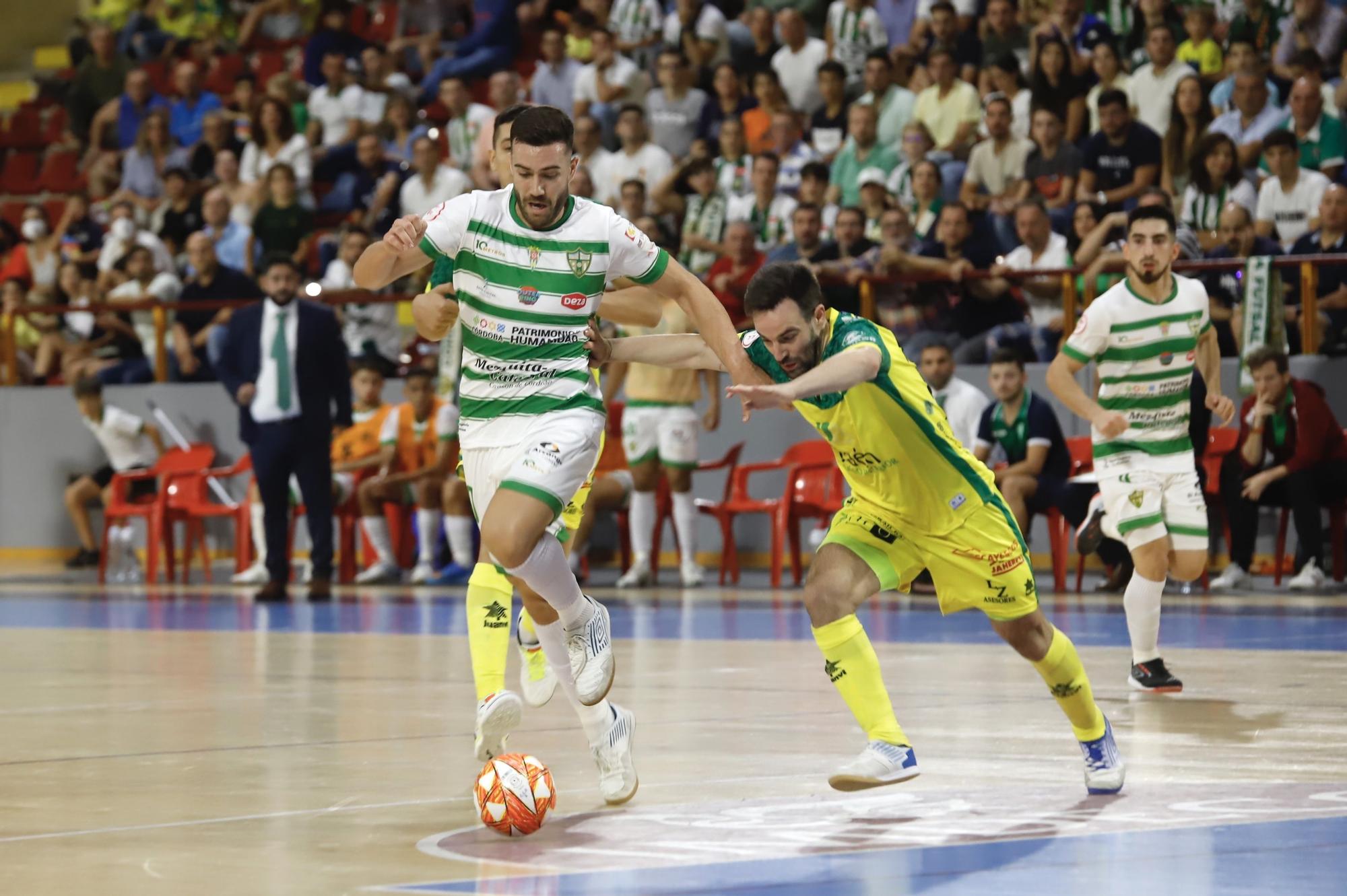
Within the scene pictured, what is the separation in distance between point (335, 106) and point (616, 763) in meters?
17.9

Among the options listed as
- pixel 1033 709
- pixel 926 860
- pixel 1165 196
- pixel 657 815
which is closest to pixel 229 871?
pixel 657 815

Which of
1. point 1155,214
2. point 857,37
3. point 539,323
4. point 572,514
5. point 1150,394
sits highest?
point 857,37

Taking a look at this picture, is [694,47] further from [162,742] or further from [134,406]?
[162,742]

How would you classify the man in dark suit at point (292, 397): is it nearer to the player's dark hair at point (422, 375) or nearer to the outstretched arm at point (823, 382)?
the player's dark hair at point (422, 375)

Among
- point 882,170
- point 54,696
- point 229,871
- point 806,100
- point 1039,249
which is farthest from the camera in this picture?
point 806,100

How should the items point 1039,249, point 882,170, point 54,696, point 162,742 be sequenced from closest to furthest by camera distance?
point 162,742 < point 54,696 < point 1039,249 < point 882,170

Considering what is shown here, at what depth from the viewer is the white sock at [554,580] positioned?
21.1 feet

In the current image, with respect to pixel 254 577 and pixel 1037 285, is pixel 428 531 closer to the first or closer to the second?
pixel 254 577

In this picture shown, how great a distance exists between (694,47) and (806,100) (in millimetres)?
1596

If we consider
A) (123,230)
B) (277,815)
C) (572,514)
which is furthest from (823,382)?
(123,230)

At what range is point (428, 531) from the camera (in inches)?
711

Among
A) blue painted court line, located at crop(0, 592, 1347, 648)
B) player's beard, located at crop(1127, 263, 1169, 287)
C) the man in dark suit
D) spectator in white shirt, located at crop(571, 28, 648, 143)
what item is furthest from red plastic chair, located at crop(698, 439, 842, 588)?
player's beard, located at crop(1127, 263, 1169, 287)

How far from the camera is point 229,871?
5.20m

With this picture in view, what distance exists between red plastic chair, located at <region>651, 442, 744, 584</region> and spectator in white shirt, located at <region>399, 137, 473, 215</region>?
421 centimetres
